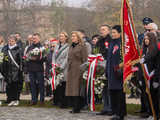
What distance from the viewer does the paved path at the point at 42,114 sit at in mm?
8453

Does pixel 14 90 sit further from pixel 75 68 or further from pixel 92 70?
pixel 92 70

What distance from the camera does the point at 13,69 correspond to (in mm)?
11242

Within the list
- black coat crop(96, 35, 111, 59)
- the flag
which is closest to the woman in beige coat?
black coat crop(96, 35, 111, 59)

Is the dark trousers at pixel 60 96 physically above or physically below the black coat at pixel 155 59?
below

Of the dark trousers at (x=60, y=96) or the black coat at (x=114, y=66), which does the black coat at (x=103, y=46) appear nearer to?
the black coat at (x=114, y=66)

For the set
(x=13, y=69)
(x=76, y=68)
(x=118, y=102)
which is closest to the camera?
(x=118, y=102)

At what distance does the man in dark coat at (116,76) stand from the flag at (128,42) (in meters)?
0.65

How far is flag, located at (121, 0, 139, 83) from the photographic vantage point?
7.30 metres

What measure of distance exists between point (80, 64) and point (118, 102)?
1.96 m

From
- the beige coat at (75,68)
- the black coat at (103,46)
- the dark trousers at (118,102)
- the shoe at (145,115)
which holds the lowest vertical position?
the shoe at (145,115)

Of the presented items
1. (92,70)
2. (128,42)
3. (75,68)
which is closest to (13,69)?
(75,68)

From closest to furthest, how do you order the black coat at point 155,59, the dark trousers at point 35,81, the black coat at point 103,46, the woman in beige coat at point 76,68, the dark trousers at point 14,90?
1. the black coat at point 155,59
2. the black coat at point 103,46
3. the woman in beige coat at point 76,68
4. the dark trousers at point 35,81
5. the dark trousers at point 14,90

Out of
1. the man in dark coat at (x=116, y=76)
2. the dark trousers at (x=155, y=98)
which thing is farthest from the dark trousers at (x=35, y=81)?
the dark trousers at (x=155, y=98)

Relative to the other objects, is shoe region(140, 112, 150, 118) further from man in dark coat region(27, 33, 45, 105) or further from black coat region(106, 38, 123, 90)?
man in dark coat region(27, 33, 45, 105)
